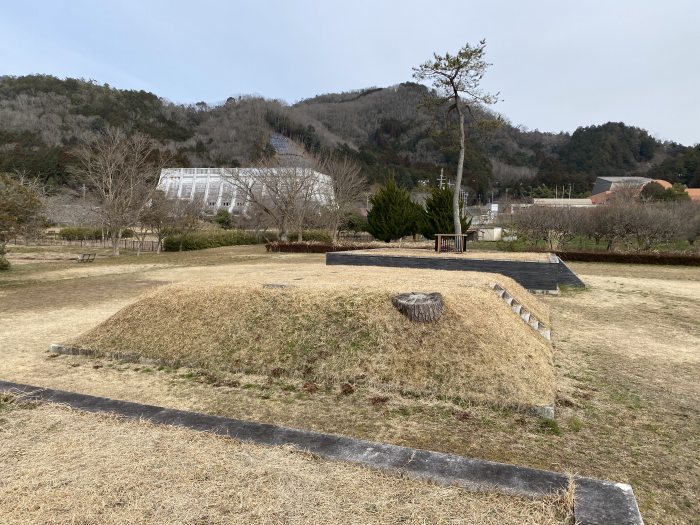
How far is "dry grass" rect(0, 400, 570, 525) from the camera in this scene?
6.87 feet

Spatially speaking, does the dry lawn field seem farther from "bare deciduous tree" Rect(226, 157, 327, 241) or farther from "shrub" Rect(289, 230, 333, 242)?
"shrub" Rect(289, 230, 333, 242)

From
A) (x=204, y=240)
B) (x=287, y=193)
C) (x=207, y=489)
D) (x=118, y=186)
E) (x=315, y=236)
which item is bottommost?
(x=207, y=489)

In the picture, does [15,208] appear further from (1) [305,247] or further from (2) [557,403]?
(1) [305,247]

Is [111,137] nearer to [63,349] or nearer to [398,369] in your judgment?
[63,349]

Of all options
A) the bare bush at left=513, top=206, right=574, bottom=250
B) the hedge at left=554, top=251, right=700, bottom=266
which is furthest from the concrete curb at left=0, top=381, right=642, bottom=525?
the bare bush at left=513, top=206, right=574, bottom=250

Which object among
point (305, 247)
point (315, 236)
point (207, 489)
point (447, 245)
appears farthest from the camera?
point (315, 236)

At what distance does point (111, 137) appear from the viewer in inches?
1107

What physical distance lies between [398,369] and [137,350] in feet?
12.2

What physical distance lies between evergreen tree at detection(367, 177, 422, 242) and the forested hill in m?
41.6

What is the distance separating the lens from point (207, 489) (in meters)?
2.33

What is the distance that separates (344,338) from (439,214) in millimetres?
20476

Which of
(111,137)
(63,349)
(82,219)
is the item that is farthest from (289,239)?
(63,349)

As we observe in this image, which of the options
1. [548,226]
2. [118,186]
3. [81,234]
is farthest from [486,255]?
[81,234]

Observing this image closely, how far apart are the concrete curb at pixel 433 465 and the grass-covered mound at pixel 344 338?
1.88m
